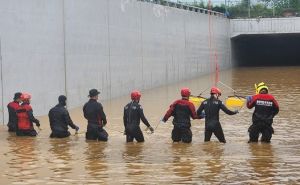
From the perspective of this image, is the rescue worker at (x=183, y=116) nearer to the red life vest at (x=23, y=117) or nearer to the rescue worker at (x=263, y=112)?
the rescue worker at (x=263, y=112)

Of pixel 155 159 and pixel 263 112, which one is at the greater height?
pixel 263 112

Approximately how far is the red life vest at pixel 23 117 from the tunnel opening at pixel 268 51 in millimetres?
38709

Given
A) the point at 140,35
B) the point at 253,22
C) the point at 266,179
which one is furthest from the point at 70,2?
the point at 253,22

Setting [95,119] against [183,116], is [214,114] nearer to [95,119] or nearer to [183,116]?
[183,116]

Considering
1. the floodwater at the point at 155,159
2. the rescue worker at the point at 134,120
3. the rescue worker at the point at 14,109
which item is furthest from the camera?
the rescue worker at the point at 14,109

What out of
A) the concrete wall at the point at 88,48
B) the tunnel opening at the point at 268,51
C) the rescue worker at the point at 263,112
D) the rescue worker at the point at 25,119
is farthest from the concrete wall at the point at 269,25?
the rescue worker at the point at 25,119

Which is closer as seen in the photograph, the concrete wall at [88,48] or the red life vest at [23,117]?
the red life vest at [23,117]

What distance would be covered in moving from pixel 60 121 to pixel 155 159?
412cm

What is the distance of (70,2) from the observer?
74.7 feet

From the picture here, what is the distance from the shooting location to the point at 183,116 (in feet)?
43.6

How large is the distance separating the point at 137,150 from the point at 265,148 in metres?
2.64

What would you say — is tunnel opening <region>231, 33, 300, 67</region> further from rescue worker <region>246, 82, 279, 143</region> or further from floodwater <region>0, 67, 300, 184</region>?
rescue worker <region>246, 82, 279, 143</region>

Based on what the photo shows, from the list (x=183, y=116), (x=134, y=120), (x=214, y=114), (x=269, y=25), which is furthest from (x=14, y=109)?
(x=269, y=25)

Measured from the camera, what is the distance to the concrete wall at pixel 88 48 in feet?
62.7
